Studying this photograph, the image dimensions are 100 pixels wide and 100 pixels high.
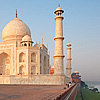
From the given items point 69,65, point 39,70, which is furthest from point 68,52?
point 39,70

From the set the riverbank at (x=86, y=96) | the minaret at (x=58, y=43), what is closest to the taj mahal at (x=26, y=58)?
the minaret at (x=58, y=43)

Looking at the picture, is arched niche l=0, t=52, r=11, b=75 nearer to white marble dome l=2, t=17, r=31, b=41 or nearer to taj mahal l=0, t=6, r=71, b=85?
taj mahal l=0, t=6, r=71, b=85

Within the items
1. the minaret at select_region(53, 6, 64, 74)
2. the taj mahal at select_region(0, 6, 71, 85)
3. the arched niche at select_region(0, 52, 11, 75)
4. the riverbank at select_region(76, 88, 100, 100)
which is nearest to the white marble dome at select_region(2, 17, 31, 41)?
the taj mahal at select_region(0, 6, 71, 85)

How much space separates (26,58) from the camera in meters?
25.2

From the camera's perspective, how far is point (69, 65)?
104 feet

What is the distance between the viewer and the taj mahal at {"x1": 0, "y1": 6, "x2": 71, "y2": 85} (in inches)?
729

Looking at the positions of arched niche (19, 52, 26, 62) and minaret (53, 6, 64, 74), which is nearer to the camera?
minaret (53, 6, 64, 74)

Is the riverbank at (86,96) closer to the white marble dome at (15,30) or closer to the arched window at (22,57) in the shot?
the arched window at (22,57)

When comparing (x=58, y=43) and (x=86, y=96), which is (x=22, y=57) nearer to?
(x=58, y=43)

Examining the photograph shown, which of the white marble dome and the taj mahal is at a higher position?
the white marble dome

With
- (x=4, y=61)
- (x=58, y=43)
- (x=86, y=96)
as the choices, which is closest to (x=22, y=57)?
(x=4, y=61)

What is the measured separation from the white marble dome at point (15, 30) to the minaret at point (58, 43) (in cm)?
1178

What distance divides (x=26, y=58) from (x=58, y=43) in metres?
8.21

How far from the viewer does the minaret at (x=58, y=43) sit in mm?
18344
